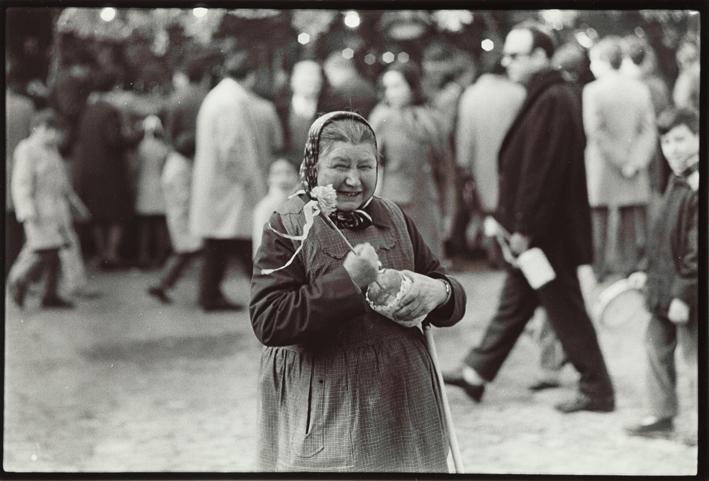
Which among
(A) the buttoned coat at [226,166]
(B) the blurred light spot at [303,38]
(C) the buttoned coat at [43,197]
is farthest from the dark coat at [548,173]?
(C) the buttoned coat at [43,197]

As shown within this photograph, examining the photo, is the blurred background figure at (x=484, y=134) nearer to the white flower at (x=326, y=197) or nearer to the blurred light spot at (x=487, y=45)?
the blurred light spot at (x=487, y=45)

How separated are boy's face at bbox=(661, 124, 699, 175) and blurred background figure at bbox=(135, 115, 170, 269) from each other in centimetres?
224

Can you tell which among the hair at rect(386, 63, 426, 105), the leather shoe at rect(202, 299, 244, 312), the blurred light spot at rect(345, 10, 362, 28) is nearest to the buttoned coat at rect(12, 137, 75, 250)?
the leather shoe at rect(202, 299, 244, 312)

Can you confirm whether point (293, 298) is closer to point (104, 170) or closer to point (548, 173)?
point (548, 173)

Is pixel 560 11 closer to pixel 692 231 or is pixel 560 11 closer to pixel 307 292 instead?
pixel 692 231

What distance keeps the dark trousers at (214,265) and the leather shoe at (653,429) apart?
1924 mm

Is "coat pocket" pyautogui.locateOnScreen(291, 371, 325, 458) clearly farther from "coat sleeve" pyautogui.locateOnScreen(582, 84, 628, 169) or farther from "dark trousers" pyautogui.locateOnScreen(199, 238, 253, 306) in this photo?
"coat sleeve" pyautogui.locateOnScreen(582, 84, 628, 169)

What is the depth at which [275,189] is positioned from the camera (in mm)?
4691

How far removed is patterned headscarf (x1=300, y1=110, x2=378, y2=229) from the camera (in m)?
3.00

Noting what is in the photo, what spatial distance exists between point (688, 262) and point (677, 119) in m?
0.62

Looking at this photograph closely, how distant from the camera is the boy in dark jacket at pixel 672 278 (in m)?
4.48

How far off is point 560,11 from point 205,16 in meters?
1.52

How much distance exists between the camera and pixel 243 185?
474 centimetres

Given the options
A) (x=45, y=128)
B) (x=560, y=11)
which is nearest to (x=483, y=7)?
(x=560, y=11)
